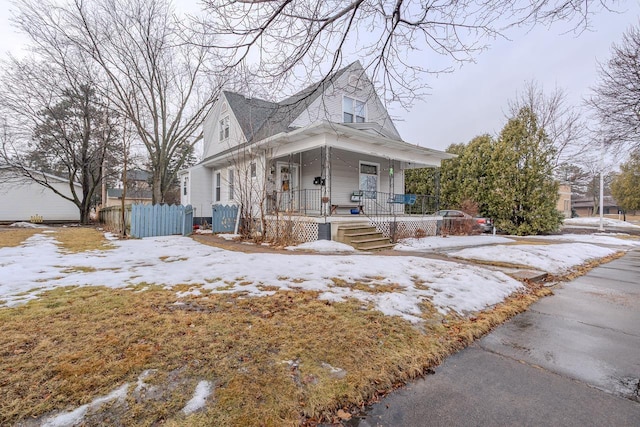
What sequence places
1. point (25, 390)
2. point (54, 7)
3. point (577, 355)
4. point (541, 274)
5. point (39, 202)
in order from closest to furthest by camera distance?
point (25, 390) < point (577, 355) < point (541, 274) < point (54, 7) < point (39, 202)

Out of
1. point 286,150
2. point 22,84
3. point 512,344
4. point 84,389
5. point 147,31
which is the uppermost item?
point 147,31

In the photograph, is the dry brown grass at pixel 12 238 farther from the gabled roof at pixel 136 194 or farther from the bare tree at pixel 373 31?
the gabled roof at pixel 136 194

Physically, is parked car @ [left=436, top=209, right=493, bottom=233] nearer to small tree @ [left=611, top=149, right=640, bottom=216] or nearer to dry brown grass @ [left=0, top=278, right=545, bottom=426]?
dry brown grass @ [left=0, top=278, right=545, bottom=426]

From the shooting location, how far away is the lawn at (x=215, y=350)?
70.4 inches

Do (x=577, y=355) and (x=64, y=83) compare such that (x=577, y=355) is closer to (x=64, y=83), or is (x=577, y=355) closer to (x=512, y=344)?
(x=512, y=344)

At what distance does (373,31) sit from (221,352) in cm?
521

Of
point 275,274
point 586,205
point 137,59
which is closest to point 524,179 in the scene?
point 275,274

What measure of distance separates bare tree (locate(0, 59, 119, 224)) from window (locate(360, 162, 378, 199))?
14107mm

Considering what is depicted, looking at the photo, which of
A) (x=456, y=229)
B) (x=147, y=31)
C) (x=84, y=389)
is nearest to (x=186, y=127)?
(x=147, y=31)

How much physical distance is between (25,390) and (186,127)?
62.9 feet

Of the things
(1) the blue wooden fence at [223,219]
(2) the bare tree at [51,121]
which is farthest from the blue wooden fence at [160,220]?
(2) the bare tree at [51,121]

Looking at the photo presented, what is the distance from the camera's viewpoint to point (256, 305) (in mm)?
3572

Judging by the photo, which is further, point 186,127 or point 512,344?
point 186,127

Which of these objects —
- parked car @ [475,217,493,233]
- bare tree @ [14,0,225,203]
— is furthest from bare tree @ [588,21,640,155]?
bare tree @ [14,0,225,203]
